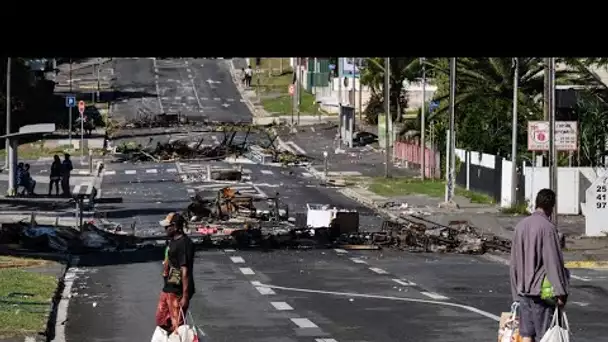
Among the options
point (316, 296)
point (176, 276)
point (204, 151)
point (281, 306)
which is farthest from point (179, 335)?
point (204, 151)

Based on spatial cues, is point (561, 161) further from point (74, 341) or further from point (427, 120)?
point (74, 341)

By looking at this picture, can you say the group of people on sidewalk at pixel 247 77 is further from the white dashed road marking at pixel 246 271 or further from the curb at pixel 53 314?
the white dashed road marking at pixel 246 271

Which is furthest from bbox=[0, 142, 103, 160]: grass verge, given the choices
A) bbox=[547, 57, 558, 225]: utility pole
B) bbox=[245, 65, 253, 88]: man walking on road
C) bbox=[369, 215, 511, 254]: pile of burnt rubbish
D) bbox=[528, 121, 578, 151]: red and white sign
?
bbox=[547, 57, 558, 225]: utility pole

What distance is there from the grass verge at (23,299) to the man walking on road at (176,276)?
2.51 meters

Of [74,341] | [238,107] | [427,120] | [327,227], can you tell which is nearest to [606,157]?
[327,227]

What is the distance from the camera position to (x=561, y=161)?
53.3 meters

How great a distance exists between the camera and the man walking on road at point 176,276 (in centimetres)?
1788

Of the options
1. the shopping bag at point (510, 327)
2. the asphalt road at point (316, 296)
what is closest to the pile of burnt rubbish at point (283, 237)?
the asphalt road at point (316, 296)

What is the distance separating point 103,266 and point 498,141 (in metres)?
29.7

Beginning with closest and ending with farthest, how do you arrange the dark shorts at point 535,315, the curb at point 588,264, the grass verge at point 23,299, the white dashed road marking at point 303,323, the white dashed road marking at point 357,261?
the dark shorts at point 535,315
the grass verge at point 23,299
the white dashed road marking at point 303,323
the curb at point 588,264
the white dashed road marking at point 357,261
